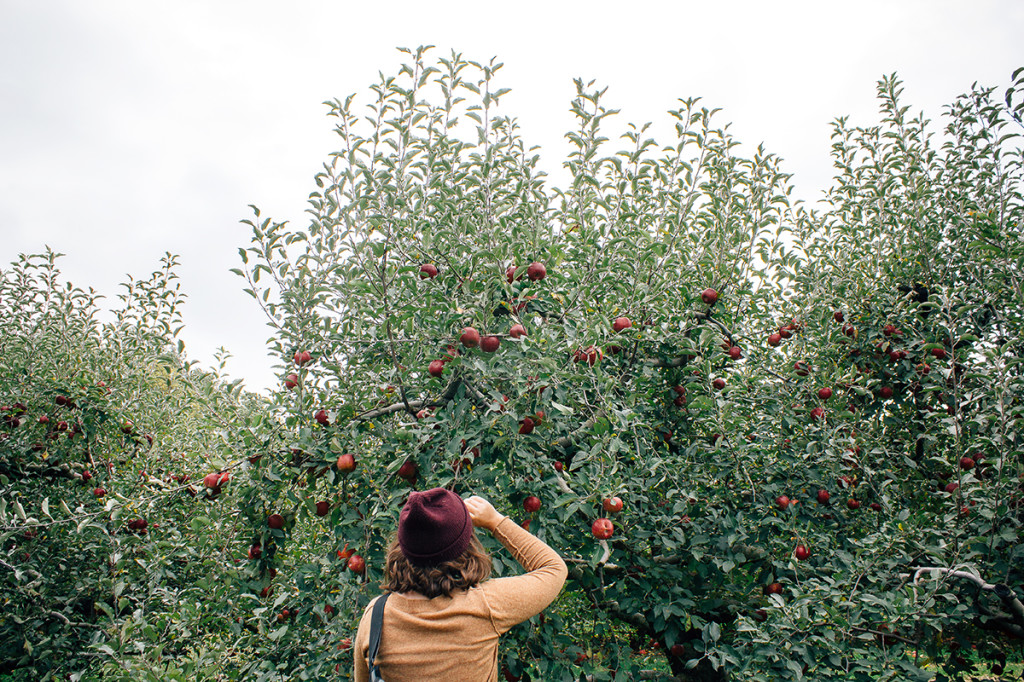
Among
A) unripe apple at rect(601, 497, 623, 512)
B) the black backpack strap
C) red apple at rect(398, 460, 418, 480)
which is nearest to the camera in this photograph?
the black backpack strap

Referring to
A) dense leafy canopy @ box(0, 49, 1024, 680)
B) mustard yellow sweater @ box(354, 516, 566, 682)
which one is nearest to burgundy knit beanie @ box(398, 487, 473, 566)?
mustard yellow sweater @ box(354, 516, 566, 682)

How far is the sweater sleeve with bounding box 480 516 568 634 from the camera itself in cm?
140

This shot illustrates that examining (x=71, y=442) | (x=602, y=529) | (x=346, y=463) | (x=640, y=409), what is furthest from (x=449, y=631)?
(x=71, y=442)

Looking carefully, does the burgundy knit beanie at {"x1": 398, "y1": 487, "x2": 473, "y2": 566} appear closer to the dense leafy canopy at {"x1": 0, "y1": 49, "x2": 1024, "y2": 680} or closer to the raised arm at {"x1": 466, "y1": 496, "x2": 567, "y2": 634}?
the raised arm at {"x1": 466, "y1": 496, "x2": 567, "y2": 634}

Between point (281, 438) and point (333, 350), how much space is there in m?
0.45

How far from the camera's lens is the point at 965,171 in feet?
12.3

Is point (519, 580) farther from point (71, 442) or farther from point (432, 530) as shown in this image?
point (71, 442)

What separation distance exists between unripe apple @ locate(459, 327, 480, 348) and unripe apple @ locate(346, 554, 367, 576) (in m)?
0.93

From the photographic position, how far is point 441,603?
1.37 m

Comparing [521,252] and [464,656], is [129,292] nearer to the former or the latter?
[521,252]

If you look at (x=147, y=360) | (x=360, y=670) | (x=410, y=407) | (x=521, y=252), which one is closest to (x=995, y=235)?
(x=521, y=252)

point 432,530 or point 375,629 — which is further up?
point 432,530

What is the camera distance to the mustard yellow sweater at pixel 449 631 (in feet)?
4.41

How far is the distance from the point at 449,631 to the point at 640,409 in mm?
1757
